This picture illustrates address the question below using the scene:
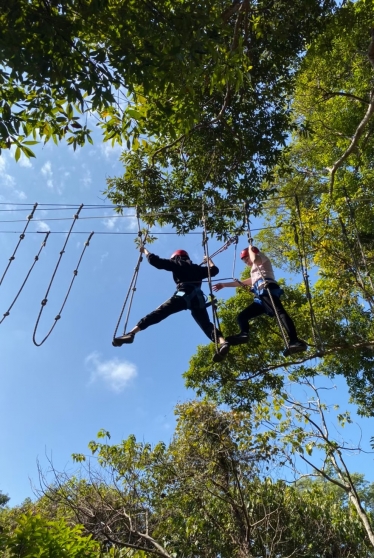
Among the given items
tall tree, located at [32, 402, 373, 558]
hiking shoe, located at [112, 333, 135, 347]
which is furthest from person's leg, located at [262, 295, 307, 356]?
tall tree, located at [32, 402, 373, 558]

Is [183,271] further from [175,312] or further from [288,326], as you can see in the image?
[288,326]

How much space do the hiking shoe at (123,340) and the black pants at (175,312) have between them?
0.60ft

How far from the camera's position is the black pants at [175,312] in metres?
3.99


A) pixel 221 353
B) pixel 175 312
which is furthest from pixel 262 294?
pixel 175 312

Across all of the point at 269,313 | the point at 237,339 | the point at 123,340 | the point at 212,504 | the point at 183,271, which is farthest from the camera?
the point at 212,504

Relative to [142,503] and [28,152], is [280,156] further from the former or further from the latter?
[142,503]

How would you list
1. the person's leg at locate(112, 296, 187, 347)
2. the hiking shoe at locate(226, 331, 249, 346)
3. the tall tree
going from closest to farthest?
the hiking shoe at locate(226, 331, 249, 346) < the person's leg at locate(112, 296, 187, 347) < the tall tree

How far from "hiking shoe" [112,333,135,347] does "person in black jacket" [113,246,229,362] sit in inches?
3.7

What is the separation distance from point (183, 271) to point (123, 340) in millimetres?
859

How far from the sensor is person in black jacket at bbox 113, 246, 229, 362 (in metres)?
4.00

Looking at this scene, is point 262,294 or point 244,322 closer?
point 262,294

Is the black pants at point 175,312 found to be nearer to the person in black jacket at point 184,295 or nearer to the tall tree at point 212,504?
the person in black jacket at point 184,295

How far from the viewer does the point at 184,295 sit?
406 centimetres

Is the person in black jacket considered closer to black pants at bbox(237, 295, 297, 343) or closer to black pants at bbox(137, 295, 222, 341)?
black pants at bbox(137, 295, 222, 341)
